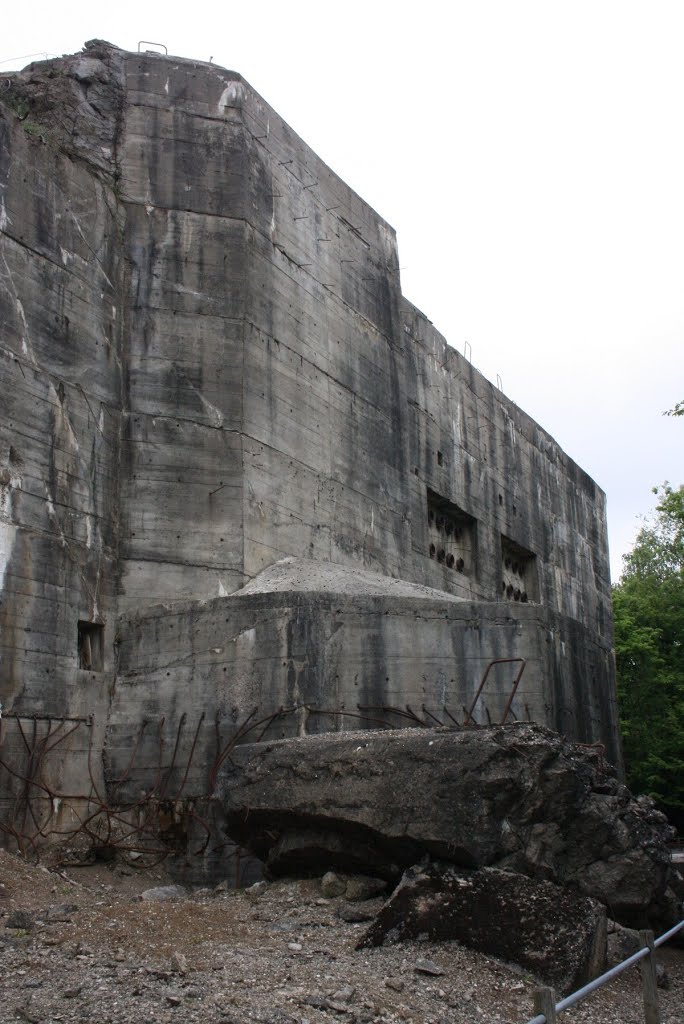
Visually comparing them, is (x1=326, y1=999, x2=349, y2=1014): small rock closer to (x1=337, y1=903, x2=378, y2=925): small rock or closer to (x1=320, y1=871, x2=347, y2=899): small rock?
(x1=337, y1=903, x2=378, y2=925): small rock

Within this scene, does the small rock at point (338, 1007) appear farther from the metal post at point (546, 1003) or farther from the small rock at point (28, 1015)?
the metal post at point (546, 1003)

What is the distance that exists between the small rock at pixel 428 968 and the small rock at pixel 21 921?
254cm

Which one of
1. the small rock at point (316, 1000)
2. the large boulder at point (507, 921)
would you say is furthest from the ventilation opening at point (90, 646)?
the small rock at point (316, 1000)

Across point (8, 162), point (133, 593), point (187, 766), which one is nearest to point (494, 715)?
point (187, 766)

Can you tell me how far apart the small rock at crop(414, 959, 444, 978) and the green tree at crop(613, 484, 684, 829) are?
1952 centimetres

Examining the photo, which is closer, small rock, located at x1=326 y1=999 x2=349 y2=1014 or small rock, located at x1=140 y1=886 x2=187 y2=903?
small rock, located at x1=326 y1=999 x2=349 y2=1014

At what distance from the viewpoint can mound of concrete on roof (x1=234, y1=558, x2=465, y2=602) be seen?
12805 millimetres

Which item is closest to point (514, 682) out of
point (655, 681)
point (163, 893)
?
point (163, 893)

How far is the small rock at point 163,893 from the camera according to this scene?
9963 millimetres

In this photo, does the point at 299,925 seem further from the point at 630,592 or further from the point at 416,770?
the point at 630,592

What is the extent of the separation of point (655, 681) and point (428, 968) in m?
23.2

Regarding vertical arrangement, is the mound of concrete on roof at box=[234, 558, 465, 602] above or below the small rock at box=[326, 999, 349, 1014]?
above

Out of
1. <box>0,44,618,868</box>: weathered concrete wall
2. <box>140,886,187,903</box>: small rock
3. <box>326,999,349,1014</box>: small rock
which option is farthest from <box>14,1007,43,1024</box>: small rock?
<box>0,44,618,868</box>: weathered concrete wall

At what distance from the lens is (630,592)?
34.1 meters
